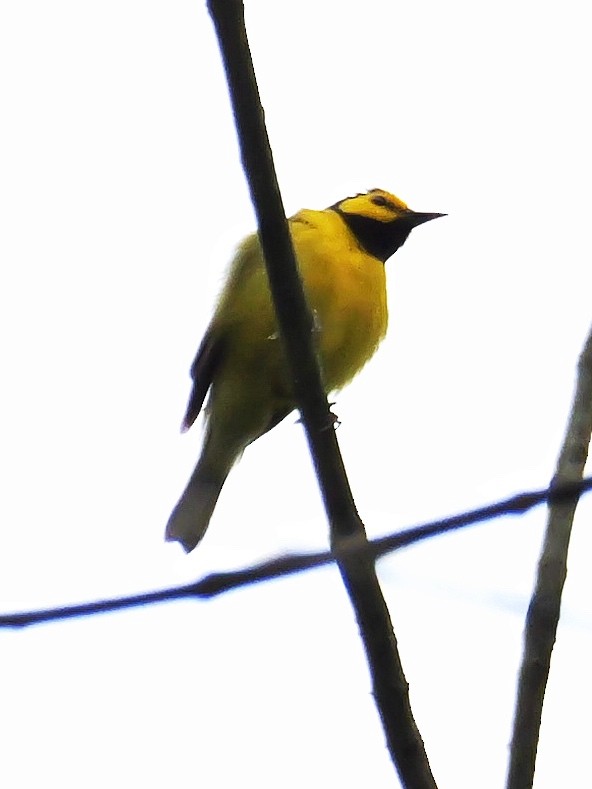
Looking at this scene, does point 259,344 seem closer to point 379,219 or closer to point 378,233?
point 378,233

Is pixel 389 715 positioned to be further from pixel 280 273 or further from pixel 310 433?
pixel 280 273

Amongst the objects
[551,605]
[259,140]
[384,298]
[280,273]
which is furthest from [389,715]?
[384,298]

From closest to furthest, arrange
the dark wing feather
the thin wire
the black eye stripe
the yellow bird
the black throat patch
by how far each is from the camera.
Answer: the thin wire, the yellow bird, the dark wing feather, the black throat patch, the black eye stripe

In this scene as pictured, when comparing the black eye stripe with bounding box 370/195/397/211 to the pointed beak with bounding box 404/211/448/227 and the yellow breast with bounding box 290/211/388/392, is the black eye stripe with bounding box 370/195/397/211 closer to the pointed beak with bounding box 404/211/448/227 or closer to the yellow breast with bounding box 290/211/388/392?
the pointed beak with bounding box 404/211/448/227

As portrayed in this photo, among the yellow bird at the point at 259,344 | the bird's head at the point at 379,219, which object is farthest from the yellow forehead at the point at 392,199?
the yellow bird at the point at 259,344

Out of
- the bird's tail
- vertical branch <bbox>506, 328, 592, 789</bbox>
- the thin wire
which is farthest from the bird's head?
the thin wire

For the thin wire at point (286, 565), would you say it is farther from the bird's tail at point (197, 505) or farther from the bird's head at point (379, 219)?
the bird's head at point (379, 219)
